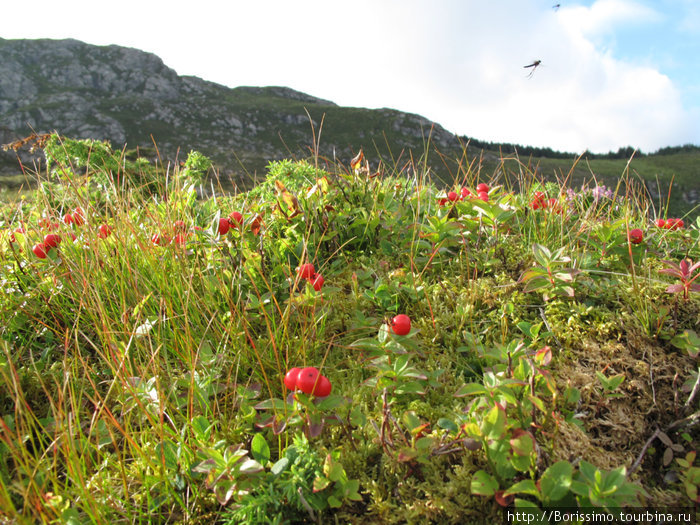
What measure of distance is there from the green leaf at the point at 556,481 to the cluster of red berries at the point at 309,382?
2.76 feet

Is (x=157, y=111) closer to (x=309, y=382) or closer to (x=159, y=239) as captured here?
(x=159, y=239)

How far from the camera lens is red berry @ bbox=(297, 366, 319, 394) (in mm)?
1484

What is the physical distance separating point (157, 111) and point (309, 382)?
145 metres

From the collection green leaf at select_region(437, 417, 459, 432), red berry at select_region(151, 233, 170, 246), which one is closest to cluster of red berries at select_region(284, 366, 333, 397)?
green leaf at select_region(437, 417, 459, 432)

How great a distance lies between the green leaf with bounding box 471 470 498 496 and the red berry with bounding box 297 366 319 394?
0.68 meters

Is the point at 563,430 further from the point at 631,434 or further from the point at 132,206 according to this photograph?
the point at 132,206

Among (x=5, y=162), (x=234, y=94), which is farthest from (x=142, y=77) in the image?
(x=5, y=162)

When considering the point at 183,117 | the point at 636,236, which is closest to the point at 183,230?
the point at 636,236

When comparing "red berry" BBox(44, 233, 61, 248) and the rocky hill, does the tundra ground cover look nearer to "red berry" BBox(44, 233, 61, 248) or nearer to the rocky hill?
"red berry" BBox(44, 233, 61, 248)

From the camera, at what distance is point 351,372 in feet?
6.98

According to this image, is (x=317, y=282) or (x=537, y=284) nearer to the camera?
(x=317, y=282)

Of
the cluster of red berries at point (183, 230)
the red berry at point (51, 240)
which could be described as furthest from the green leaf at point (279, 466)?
the red berry at point (51, 240)

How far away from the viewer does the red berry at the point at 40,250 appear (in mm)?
2559

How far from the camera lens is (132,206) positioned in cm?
396
